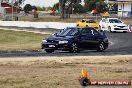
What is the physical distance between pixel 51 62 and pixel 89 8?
448 ft

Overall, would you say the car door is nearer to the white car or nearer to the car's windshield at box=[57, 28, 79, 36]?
the car's windshield at box=[57, 28, 79, 36]

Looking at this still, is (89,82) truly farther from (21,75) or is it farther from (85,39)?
(85,39)

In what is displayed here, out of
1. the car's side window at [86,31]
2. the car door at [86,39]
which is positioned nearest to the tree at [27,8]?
the car's side window at [86,31]

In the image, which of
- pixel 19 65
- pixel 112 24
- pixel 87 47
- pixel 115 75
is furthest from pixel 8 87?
pixel 112 24

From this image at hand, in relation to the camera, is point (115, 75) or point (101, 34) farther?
point (101, 34)

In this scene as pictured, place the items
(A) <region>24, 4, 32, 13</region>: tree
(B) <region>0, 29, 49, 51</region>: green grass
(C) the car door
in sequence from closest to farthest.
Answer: (C) the car door, (B) <region>0, 29, 49, 51</region>: green grass, (A) <region>24, 4, 32, 13</region>: tree

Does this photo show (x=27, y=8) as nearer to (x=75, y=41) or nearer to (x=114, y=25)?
(x=114, y=25)

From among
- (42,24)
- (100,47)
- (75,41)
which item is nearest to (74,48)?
(75,41)

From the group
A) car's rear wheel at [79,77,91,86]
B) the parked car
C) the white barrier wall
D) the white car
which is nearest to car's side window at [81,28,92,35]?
the parked car

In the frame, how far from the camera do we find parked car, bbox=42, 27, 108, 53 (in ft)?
78.9

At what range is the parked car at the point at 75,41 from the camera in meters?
24.0

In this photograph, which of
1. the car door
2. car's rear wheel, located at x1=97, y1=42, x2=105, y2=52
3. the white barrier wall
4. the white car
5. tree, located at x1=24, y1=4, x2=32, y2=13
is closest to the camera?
the car door

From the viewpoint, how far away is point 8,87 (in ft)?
36.2

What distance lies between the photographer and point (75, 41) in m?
24.5
